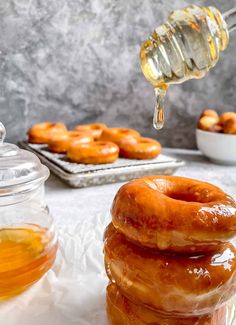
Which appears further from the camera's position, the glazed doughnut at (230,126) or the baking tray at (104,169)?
the glazed doughnut at (230,126)

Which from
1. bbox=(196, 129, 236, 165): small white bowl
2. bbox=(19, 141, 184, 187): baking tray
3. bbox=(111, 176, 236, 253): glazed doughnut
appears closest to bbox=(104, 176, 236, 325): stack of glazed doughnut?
bbox=(111, 176, 236, 253): glazed doughnut

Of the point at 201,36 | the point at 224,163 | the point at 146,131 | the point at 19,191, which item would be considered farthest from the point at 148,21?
the point at 19,191

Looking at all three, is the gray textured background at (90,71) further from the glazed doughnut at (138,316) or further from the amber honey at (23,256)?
the glazed doughnut at (138,316)

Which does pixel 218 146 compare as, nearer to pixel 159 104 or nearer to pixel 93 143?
pixel 93 143

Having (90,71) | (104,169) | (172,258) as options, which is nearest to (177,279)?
(172,258)

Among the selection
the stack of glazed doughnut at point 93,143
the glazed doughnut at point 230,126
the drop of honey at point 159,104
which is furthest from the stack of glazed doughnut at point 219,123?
the drop of honey at point 159,104

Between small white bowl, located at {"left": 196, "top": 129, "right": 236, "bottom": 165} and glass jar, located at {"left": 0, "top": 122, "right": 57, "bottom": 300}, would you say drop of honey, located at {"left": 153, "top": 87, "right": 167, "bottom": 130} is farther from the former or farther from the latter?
small white bowl, located at {"left": 196, "top": 129, "right": 236, "bottom": 165}
